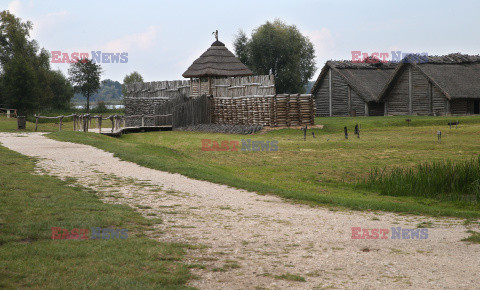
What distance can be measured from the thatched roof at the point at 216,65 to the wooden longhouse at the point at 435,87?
46.7 feet

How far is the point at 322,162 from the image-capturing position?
63.6 feet

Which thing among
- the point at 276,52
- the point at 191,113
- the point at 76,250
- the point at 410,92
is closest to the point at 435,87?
the point at 410,92

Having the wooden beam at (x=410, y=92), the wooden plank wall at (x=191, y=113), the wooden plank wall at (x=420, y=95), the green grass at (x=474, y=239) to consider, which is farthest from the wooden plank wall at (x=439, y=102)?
the green grass at (x=474, y=239)

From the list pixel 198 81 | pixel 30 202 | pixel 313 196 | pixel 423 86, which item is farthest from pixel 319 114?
pixel 30 202

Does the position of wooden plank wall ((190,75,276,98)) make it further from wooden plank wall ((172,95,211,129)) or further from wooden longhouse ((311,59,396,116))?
wooden longhouse ((311,59,396,116))

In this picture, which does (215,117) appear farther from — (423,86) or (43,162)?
(43,162)

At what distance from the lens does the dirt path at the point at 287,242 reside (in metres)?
6.21

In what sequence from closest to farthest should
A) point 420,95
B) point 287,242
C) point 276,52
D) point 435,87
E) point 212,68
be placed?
point 287,242, point 212,68, point 435,87, point 420,95, point 276,52

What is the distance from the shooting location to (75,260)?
6.53 meters

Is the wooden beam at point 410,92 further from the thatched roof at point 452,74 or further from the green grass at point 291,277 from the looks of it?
the green grass at point 291,277

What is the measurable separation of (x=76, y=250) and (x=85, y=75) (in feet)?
299

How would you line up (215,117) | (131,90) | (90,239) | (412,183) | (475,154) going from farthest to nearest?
(131,90), (215,117), (475,154), (412,183), (90,239)

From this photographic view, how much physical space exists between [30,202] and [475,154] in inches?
641

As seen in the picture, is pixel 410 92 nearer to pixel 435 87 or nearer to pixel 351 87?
pixel 435 87
